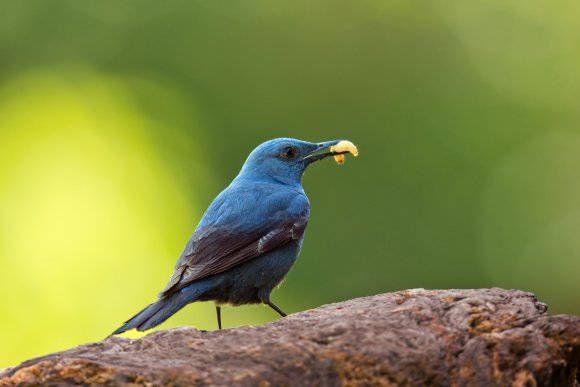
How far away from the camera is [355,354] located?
4.60 meters

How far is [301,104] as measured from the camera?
11.4 meters

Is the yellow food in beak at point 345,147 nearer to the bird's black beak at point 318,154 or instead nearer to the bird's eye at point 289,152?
the bird's black beak at point 318,154

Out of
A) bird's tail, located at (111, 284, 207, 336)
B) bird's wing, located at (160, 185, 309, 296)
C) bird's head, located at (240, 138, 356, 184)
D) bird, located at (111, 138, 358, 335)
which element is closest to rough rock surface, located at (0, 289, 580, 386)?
bird's tail, located at (111, 284, 207, 336)

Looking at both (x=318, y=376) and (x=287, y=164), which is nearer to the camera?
(x=318, y=376)

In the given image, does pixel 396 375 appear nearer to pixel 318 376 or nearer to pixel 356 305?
pixel 318 376

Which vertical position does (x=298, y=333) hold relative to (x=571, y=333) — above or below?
above

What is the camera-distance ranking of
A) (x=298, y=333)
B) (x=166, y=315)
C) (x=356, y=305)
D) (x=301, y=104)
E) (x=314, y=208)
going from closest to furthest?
(x=298, y=333), (x=356, y=305), (x=166, y=315), (x=314, y=208), (x=301, y=104)

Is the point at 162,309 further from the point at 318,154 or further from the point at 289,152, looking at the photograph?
the point at 318,154

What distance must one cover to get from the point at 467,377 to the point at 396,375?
331 mm

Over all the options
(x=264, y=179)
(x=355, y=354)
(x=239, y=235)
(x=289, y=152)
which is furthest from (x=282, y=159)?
(x=355, y=354)

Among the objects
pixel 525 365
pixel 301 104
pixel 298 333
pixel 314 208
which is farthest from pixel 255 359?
pixel 301 104

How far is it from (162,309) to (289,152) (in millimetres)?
2201

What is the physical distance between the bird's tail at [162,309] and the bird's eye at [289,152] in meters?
1.76

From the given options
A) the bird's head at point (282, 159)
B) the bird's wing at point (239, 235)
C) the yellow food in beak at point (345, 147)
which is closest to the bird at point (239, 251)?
the bird's wing at point (239, 235)
